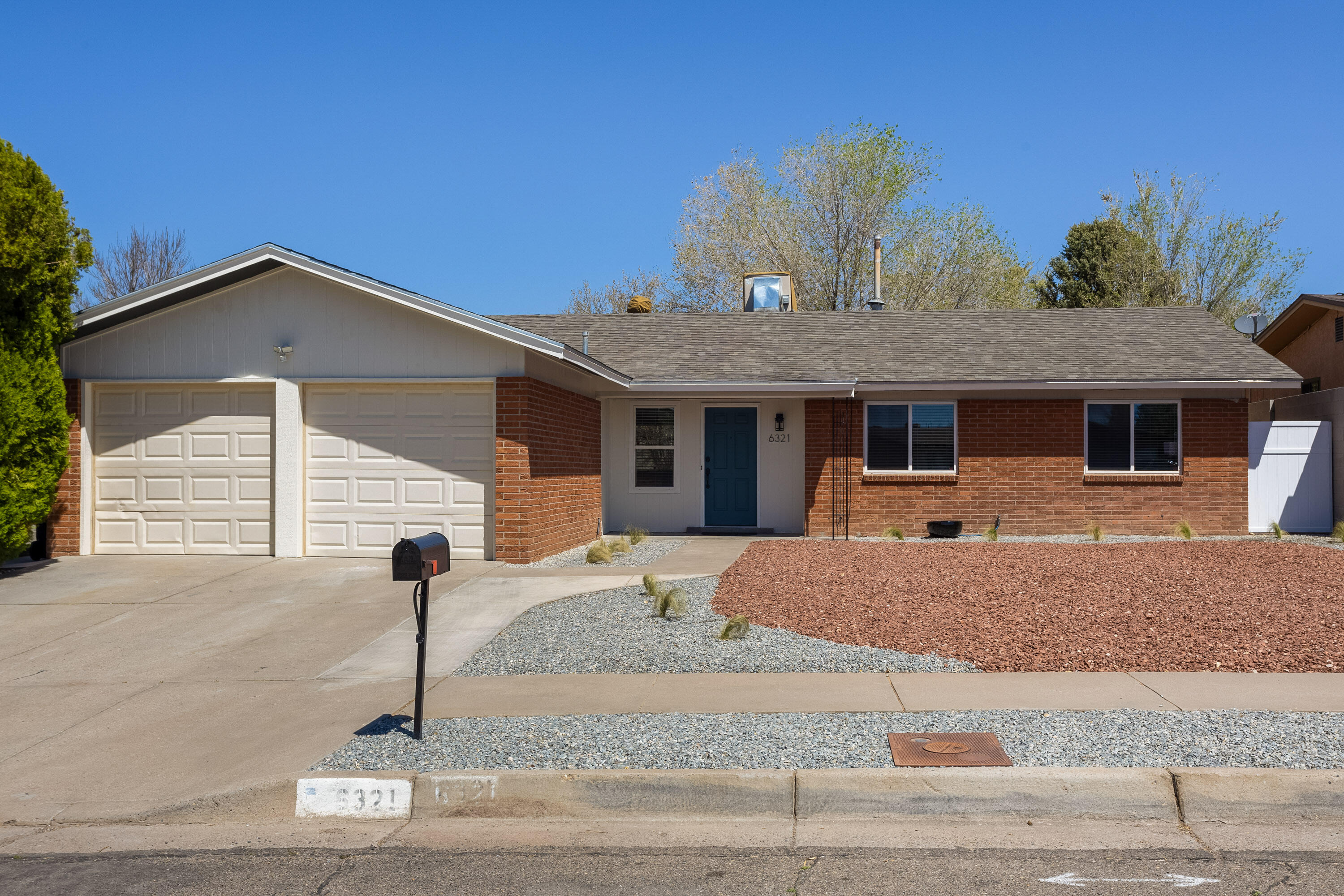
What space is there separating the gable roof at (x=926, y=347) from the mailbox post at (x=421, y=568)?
10.3 meters

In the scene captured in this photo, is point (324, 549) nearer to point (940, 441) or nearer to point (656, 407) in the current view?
point (656, 407)

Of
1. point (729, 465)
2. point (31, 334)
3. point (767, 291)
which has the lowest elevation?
point (729, 465)

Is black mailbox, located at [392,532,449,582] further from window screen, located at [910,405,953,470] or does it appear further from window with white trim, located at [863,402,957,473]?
window screen, located at [910,405,953,470]

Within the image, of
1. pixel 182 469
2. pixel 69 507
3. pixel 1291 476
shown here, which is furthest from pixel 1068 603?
pixel 69 507

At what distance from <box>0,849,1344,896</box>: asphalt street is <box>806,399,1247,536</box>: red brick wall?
491 inches

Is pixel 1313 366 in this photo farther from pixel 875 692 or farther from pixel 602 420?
pixel 875 692

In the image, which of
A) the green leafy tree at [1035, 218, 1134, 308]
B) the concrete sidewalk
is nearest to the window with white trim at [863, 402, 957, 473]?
the concrete sidewalk

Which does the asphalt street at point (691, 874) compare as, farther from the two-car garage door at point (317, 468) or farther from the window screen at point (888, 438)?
the window screen at point (888, 438)

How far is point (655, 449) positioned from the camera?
685 inches

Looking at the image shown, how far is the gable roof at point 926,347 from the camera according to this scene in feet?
52.7

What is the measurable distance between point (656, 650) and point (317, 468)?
263 inches

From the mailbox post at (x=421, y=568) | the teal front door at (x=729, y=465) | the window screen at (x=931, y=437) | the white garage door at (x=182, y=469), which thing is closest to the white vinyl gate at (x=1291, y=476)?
the window screen at (x=931, y=437)

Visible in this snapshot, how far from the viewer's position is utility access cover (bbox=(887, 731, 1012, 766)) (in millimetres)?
5051

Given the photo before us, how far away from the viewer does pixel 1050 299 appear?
4097cm
